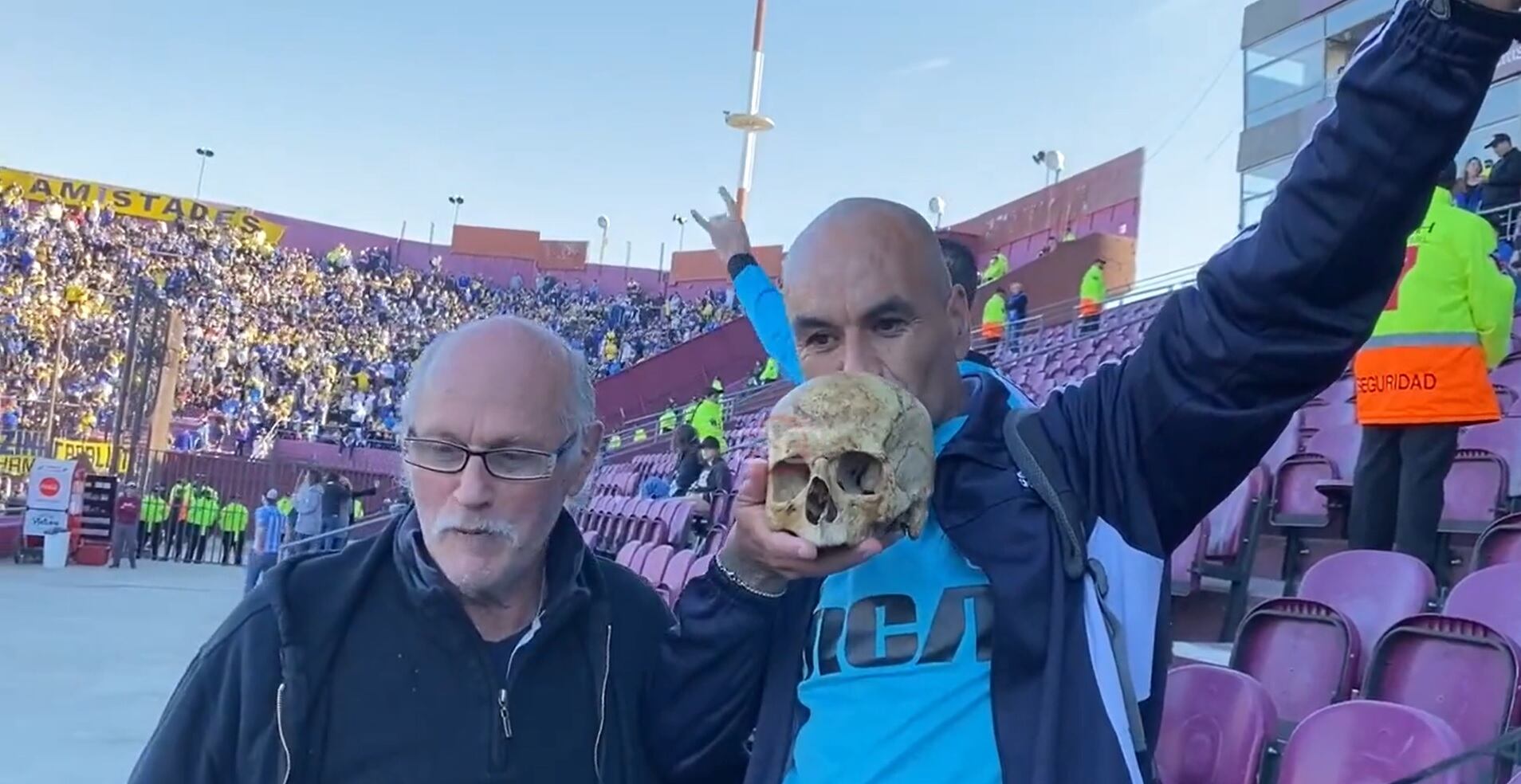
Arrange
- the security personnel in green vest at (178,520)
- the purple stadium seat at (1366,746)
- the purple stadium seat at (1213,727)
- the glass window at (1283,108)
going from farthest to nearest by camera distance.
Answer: the glass window at (1283,108) → the security personnel in green vest at (178,520) → the purple stadium seat at (1213,727) → the purple stadium seat at (1366,746)

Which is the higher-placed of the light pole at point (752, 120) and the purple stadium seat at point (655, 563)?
the light pole at point (752, 120)

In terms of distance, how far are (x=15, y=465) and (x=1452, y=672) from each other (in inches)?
768

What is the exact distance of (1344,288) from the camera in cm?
123

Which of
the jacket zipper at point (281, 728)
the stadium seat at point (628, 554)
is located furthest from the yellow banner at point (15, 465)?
the jacket zipper at point (281, 728)

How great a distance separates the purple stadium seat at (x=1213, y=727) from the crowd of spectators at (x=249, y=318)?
19333 millimetres

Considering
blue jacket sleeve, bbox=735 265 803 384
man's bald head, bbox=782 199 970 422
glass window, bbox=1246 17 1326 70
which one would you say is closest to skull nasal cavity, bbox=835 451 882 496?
man's bald head, bbox=782 199 970 422

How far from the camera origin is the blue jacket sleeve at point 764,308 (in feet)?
9.31

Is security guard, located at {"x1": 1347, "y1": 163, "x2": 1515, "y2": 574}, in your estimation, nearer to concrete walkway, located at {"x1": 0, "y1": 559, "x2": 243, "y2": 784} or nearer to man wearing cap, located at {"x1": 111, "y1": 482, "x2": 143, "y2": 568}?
concrete walkway, located at {"x1": 0, "y1": 559, "x2": 243, "y2": 784}

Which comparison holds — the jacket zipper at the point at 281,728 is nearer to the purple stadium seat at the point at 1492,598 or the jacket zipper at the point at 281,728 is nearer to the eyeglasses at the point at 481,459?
the eyeglasses at the point at 481,459

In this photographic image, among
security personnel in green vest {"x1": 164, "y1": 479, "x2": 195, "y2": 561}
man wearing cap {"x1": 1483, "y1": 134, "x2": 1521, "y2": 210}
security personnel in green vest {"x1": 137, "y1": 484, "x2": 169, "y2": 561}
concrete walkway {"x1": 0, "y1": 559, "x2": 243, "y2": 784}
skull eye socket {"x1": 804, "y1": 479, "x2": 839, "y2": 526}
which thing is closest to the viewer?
skull eye socket {"x1": 804, "y1": 479, "x2": 839, "y2": 526}

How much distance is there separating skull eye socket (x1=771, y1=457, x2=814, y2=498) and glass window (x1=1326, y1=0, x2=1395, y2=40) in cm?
2113

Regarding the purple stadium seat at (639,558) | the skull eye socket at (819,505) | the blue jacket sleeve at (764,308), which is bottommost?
the purple stadium seat at (639,558)

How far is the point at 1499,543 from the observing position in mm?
3963

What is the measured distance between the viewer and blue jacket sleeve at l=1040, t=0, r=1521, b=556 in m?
1.17
